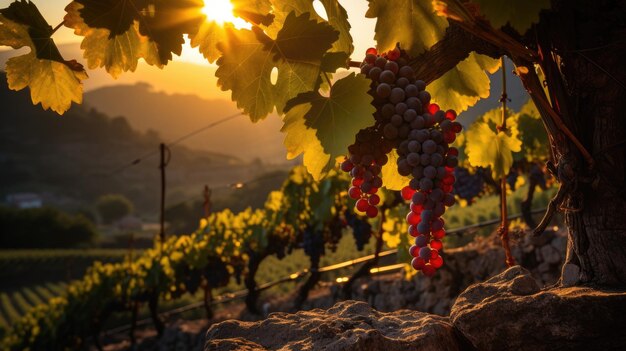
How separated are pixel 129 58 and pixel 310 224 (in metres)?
6.45

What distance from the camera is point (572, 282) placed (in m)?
1.93

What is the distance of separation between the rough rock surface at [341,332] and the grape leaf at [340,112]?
2.02 ft

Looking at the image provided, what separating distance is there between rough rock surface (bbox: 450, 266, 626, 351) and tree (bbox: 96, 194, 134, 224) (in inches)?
3641

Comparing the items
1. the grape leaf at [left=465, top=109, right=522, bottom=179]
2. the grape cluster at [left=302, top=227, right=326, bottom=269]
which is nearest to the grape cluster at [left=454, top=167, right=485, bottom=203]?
the grape cluster at [left=302, top=227, right=326, bottom=269]

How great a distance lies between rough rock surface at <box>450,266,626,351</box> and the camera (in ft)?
5.28

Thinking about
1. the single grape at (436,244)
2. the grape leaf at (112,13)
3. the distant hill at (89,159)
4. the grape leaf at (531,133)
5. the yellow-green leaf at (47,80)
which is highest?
the distant hill at (89,159)

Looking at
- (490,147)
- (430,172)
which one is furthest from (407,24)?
(490,147)

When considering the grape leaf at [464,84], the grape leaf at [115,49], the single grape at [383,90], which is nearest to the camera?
the single grape at [383,90]

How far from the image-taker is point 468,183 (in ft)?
26.4

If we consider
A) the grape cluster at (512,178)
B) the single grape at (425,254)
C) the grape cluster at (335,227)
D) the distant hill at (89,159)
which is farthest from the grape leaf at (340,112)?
the distant hill at (89,159)

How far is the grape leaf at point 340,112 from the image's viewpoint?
146 centimetres

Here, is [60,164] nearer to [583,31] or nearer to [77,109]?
[77,109]

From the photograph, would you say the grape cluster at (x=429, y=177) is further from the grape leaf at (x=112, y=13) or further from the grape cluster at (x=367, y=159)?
the grape leaf at (x=112, y=13)

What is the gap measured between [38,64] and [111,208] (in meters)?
92.6
